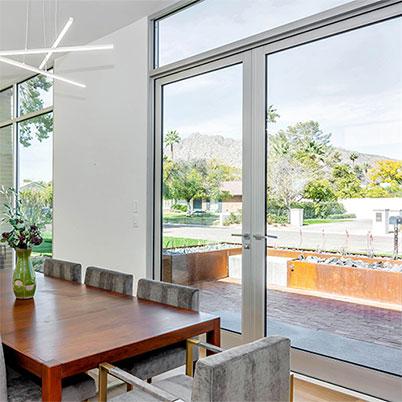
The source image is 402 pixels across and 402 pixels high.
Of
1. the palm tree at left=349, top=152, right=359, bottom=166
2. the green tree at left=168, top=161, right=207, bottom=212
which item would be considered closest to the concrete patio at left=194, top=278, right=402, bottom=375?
the green tree at left=168, top=161, right=207, bottom=212

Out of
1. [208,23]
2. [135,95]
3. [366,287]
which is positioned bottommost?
[366,287]

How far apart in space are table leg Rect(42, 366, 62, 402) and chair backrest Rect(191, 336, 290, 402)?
49cm

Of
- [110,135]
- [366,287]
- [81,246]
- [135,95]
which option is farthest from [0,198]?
[366,287]

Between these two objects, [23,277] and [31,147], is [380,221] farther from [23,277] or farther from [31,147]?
[31,147]

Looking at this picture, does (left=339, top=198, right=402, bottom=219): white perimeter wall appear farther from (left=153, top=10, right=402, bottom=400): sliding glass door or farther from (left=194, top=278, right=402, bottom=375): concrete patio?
(left=194, top=278, right=402, bottom=375): concrete patio

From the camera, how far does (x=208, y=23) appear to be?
3641 millimetres

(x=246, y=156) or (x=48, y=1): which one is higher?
(x=48, y=1)

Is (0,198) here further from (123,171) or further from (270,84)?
(270,84)

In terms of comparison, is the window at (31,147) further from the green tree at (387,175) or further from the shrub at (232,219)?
the green tree at (387,175)

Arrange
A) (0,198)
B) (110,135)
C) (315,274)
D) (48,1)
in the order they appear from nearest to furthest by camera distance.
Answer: (315,274)
(48,1)
(110,135)
(0,198)

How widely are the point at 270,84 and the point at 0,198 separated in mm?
5301

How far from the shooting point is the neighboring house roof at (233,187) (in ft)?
11.0

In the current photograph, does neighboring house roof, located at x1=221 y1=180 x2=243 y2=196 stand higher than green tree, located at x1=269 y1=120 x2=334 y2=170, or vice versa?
green tree, located at x1=269 y1=120 x2=334 y2=170

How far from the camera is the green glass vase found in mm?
2320
